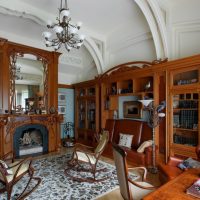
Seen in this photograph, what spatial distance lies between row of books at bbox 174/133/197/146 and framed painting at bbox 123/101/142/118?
52.1 inches

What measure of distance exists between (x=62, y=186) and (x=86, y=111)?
11.9 ft

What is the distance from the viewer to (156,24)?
4.21 meters

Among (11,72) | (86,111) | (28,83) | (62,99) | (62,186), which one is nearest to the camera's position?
(62,186)

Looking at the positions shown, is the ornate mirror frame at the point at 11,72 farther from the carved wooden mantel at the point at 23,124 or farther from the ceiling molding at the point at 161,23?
the ceiling molding at the point at 161,23

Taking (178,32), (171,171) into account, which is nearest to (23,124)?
(171,171)

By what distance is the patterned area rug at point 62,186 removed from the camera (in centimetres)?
284

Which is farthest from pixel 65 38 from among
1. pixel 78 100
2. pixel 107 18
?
pixel 78 100

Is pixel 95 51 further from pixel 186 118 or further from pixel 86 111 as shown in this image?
pixel 186 118

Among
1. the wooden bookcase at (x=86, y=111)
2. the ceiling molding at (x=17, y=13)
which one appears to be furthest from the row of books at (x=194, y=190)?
the ceiling molding at (x=17, y=13)

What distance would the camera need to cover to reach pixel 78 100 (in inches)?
279

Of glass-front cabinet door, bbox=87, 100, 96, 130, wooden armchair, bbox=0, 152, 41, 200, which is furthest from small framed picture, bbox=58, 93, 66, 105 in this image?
wooden armchair, bbox=0, 152, 41, 200

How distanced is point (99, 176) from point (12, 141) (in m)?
2.91

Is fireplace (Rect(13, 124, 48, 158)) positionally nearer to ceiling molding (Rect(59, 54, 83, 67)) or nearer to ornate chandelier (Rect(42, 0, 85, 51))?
Result: ceiling molding (Rect(59, 54, 83, 67))

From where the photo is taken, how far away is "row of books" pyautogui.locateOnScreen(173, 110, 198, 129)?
349 cm
